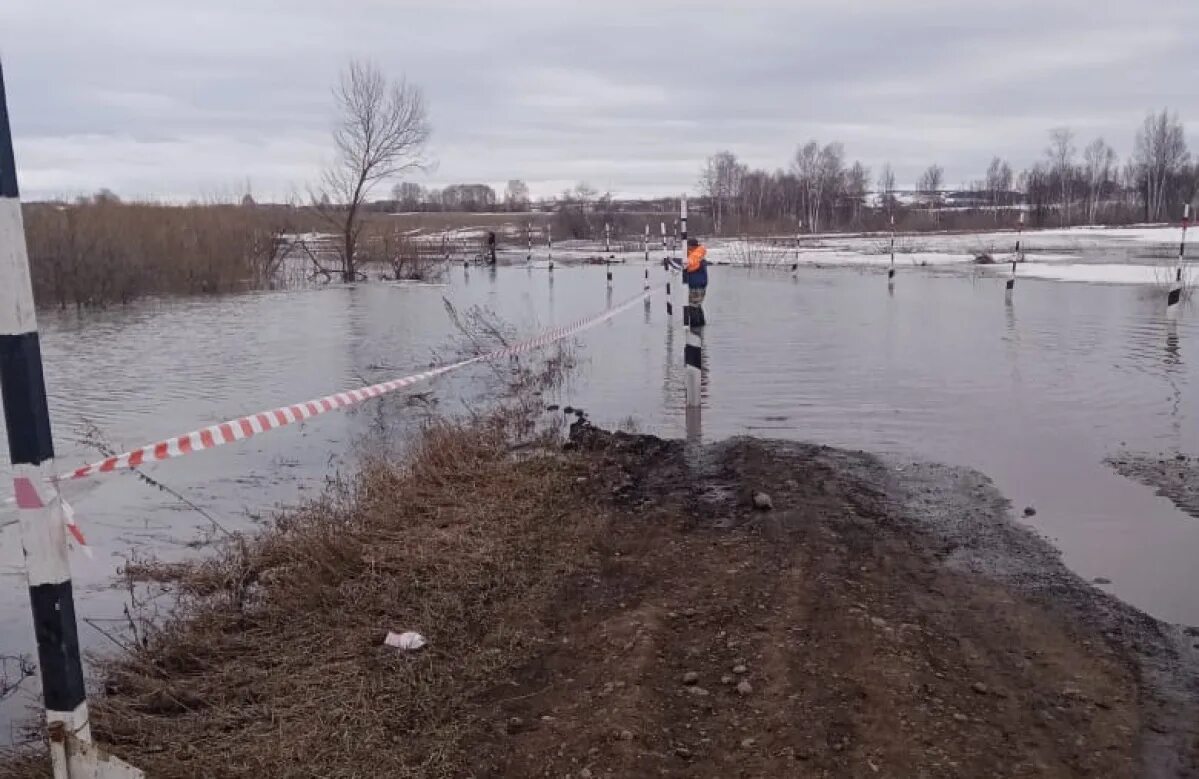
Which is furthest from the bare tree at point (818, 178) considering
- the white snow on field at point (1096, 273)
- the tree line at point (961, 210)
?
the white snow on field at point (1096, 273)

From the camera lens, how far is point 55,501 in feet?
9.52

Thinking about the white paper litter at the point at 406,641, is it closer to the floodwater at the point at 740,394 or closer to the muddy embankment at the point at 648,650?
the muddy embankment at the point at 648,650

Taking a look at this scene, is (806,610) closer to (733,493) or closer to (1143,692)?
(1143,692)

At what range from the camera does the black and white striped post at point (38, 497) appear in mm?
2740

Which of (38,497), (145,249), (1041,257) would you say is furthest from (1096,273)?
(38,497)

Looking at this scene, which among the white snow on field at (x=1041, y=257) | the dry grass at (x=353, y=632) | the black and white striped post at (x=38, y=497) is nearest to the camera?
the black and white striped post at (x=38, y=497)

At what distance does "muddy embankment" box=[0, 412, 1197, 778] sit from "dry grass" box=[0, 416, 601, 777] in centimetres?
1

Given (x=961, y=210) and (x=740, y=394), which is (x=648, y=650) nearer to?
(x=740, y=394)

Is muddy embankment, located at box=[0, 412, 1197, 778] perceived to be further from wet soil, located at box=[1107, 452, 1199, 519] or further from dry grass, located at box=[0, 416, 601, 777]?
wet soil, located at box=[1107, 452, 1199, 519]

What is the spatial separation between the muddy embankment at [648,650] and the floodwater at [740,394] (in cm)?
79

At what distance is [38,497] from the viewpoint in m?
2.86

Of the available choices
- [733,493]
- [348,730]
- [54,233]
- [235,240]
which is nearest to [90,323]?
[54,233]

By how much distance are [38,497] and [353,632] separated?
Result: 194cm

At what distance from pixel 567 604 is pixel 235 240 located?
98.6 ft
